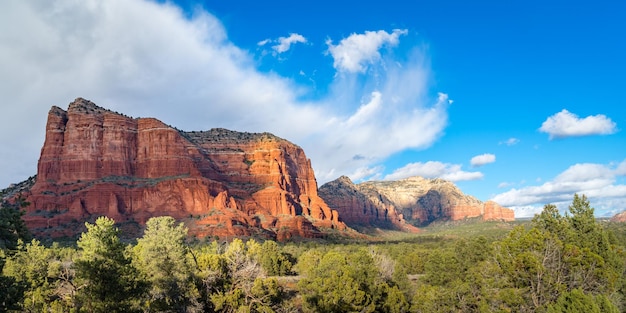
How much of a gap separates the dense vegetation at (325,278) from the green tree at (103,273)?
55 millimetres

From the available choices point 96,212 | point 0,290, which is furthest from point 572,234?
point 96,212

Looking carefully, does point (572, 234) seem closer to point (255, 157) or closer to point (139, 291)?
point (139, 291)

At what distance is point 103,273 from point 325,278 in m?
17.9

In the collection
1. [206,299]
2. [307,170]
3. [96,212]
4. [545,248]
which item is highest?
[307,170]

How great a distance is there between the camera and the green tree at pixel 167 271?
3010 cm

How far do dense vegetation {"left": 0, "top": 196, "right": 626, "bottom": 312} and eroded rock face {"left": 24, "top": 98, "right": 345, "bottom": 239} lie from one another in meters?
76.9

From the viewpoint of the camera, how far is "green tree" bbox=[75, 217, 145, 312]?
74.4ft

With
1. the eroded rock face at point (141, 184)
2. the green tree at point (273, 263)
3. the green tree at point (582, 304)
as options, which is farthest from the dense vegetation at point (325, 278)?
the eroded rock face at point (141, 184)

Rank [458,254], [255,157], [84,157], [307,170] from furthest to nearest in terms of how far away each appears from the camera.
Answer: [307,170] → [255,157] → [84,157] → [458,254]

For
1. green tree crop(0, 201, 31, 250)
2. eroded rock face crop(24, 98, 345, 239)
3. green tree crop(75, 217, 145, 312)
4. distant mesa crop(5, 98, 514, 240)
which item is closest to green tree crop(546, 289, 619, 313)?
green tree crop(75, 217, 145, 312)

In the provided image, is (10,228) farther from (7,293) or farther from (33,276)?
(33,276)

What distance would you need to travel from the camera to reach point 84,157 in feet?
431

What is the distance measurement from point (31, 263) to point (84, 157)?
10821 cm

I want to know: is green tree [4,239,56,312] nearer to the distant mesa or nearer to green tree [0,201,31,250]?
green tree [0,201,31,250]
